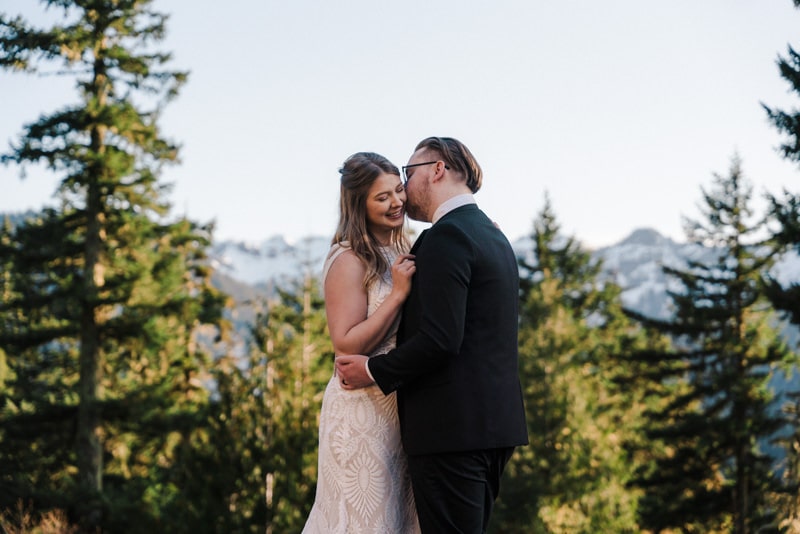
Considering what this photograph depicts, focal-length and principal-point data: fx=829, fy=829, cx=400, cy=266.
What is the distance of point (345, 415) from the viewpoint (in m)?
3.90

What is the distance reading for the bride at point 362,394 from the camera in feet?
12.5

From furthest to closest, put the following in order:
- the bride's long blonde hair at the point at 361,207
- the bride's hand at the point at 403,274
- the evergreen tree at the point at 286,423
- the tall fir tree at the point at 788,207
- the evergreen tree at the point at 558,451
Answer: the evergreen tree at the point at 558,451 < the evergreen tree at the point at 286,423 < the tall fir tree at the point at 788,207 < the bride's long blonde hair at the point at 361,207 < the bride's hand at the point at 403,274

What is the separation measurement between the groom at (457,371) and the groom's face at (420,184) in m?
0.20

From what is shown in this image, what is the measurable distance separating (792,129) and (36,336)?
15.5 m

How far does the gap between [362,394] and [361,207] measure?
0.90 meters

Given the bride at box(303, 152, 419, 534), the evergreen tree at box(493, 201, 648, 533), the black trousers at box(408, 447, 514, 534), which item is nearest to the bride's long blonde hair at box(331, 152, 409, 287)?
the bride at box(303, 152, 419, 534)

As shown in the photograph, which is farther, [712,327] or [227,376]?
[712,327]

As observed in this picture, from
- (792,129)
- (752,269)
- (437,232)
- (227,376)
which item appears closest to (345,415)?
(437,232)

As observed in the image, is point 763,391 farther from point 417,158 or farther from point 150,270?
point 417,158

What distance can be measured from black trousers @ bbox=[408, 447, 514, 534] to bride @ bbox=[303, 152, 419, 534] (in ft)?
1.24

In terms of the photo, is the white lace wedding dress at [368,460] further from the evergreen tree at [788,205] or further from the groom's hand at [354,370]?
the evergreen tree at [788,205]

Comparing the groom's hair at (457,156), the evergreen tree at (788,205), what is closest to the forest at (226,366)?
the evergreen tree at (788,205)

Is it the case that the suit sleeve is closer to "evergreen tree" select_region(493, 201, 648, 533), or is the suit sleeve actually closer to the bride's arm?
the bride's arm

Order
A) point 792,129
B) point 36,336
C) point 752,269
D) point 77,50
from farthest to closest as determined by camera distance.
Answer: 1. point 752,269
2. point 36,336
3. point 77,50
4. point 792,129
